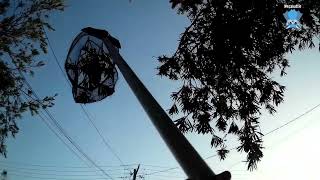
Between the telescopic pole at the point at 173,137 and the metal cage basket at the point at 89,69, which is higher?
the metal cage basket at the point at 89,69

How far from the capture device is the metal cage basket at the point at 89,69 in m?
6.43

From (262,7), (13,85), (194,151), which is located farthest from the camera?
(13,85)

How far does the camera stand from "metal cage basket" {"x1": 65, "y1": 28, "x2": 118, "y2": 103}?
643cm

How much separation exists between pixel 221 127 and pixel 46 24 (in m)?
9.78

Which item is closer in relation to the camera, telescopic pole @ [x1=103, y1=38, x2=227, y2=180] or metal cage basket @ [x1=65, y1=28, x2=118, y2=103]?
telescopic pole @ [x1=103, y1=38, x2=227, y2=180]

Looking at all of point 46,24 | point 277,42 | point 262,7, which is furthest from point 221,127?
point 46,24

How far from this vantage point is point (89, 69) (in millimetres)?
6711

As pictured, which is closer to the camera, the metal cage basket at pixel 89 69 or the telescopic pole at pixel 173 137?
the telescopic pole at pixel 173 137

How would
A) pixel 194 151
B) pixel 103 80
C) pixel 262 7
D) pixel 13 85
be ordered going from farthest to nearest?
pixel 13 85 < pixel 103 80 < pixel 262 7 < pixel 194 151

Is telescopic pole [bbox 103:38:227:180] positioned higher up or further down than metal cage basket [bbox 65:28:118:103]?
further down

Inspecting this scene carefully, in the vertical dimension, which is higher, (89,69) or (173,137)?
(89,69)

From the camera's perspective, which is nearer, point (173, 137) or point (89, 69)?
point (173, 137)

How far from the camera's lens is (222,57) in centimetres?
678

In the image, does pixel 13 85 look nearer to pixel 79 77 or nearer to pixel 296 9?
pixel 79 77
